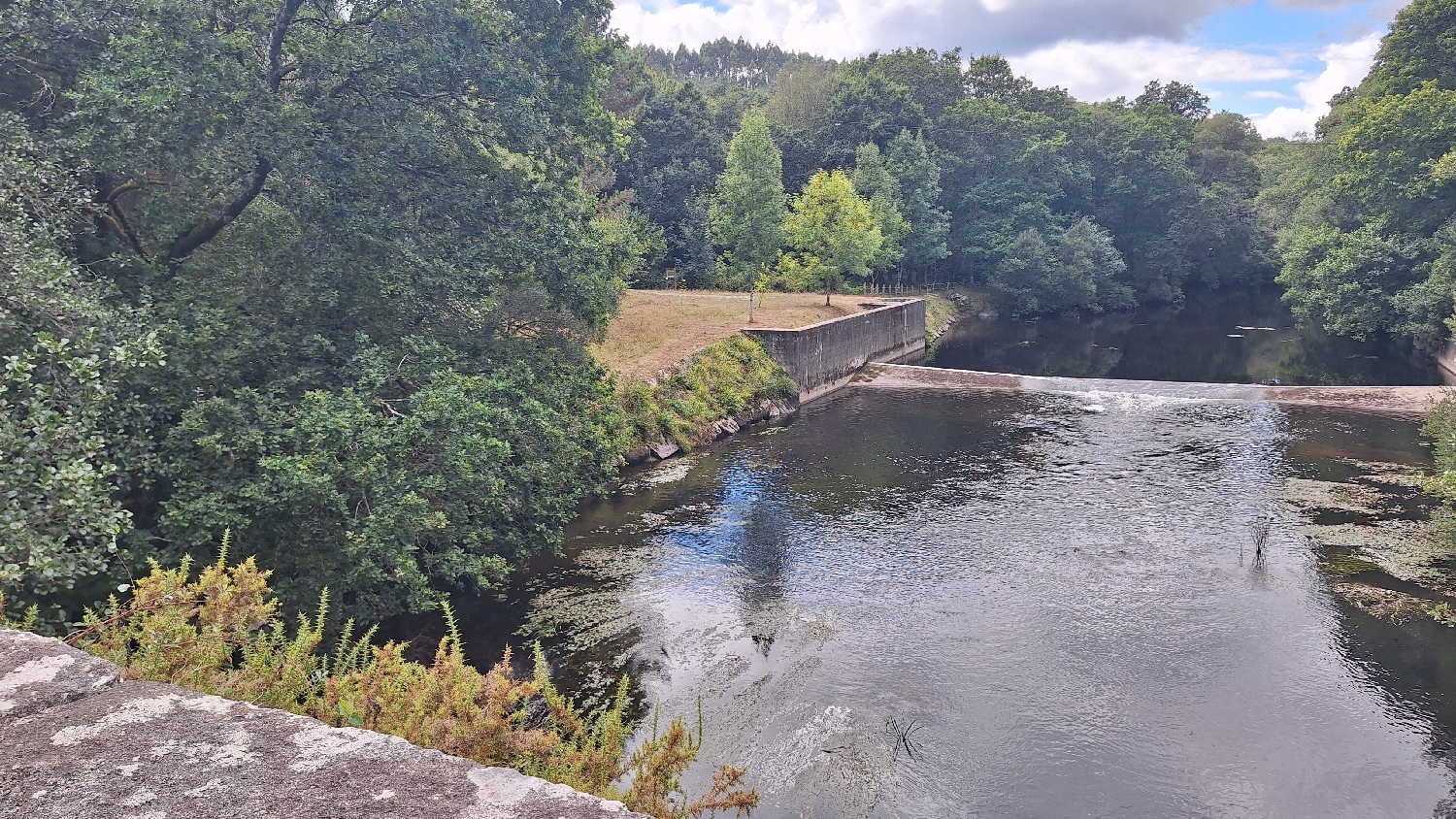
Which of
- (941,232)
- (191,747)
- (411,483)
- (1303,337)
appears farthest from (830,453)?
(1303,337)

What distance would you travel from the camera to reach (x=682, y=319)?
43.9m

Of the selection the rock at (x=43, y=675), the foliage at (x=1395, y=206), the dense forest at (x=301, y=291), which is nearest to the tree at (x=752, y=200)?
the dense forest at (x=301, y=291)

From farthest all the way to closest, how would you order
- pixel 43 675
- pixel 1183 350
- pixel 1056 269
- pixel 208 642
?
pixel 1056 269
pixel 1183 350
pixel 208 642
pixel 43 675

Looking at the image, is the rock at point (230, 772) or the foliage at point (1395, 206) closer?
the rock at point (230, 772)

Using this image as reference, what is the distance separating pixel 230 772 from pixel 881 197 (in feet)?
207

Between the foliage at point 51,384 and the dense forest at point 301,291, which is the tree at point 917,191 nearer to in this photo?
the dense forest at point 301,291

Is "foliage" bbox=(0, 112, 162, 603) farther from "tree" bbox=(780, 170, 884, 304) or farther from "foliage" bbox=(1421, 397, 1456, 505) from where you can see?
"tree" bbox=(780, 170, 884, 304)

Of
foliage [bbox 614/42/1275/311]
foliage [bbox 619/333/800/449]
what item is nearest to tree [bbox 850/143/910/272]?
foliage [bbox 614/42/1275/311]

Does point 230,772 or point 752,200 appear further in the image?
point 752,200

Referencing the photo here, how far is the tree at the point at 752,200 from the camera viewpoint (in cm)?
5306

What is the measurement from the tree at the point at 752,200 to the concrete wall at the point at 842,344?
8396 mm

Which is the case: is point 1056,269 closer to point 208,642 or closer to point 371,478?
point 371,478

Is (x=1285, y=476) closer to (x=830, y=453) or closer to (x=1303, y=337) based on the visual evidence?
(x=830, y=453)

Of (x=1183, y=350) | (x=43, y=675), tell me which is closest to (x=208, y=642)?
(x=43, y=675)
